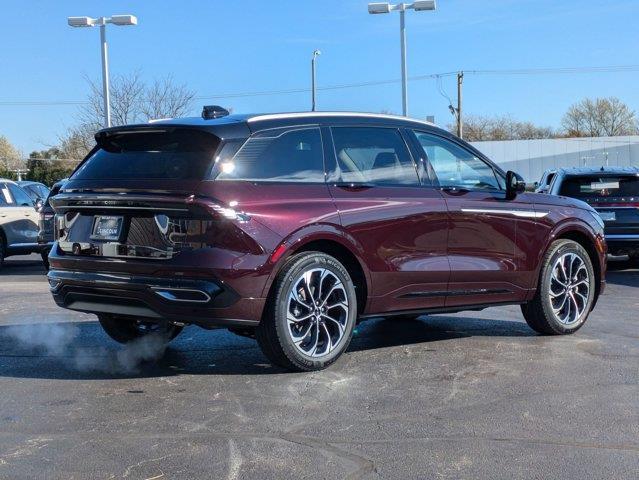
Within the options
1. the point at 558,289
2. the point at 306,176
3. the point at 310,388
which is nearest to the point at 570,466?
the point at 310,388

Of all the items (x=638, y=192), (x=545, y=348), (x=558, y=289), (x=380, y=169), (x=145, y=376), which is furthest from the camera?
(x=638, y=192)

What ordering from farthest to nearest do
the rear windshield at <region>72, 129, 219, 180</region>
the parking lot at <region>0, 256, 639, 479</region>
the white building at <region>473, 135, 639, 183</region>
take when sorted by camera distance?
1. the white building at <region>473, 135, 639, 183</region>
2. the rear windshield at <region>72, 129, 219, 180</region>
3. the parking lot at <region>0, 256, 639, 479</region>

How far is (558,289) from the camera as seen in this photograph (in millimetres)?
7055

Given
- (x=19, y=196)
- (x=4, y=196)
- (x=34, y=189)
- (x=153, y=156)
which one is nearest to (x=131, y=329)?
(x=153, y=156)

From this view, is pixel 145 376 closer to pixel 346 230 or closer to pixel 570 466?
pixel 346 230

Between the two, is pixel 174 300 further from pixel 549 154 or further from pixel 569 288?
pixel 549 154

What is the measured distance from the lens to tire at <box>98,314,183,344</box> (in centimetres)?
633

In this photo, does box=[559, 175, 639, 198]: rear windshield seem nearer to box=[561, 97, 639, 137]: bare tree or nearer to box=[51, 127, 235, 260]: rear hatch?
box=[51, 127, 235, 260]: rear hatch

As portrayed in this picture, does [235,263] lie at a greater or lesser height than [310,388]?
greater

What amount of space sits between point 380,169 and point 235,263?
162 cm

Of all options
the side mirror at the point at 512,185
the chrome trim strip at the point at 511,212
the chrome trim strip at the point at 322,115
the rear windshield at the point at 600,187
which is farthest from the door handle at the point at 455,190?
the rear windshield at the point at 600,187

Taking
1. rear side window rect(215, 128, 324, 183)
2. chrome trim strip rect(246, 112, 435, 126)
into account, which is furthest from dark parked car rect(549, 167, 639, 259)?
rear side window rect(215, 128, 324, 183)

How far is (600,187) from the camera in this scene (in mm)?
12648

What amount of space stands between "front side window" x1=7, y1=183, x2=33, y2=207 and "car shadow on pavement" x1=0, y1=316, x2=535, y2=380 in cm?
834
